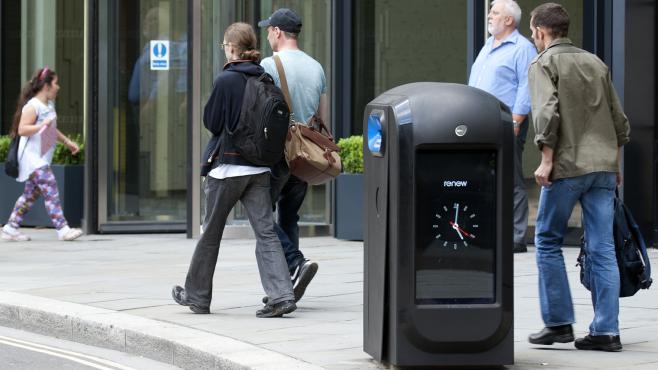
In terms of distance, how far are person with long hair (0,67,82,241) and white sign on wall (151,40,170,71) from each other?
1.37 meters

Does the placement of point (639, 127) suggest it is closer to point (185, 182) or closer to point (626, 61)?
point (626, 61)

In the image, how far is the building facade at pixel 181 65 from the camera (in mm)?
13258

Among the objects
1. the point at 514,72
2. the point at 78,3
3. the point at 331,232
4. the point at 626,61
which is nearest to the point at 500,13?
the point at 514,72

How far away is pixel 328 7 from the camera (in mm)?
14039

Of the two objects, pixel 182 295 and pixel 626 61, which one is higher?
pixel 626 61

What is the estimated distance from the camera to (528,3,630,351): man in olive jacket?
6723 mm

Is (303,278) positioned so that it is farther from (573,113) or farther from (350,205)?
(350,205)

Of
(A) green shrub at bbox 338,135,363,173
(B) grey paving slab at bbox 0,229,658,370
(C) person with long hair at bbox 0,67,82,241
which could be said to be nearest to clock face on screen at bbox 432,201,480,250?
(B) grey paving slab at bbox 0,229,658,370

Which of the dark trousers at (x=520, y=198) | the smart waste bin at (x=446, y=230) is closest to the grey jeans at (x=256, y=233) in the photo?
the smart waste bin at (x=446, y=230)

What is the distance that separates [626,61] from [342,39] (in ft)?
10.3

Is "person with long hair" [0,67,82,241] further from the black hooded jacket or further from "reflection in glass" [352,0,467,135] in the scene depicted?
the black hooded jacket

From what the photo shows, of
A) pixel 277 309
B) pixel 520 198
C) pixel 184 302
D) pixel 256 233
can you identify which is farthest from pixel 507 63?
pixel 184 302

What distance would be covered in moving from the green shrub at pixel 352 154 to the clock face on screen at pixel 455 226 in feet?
22.6

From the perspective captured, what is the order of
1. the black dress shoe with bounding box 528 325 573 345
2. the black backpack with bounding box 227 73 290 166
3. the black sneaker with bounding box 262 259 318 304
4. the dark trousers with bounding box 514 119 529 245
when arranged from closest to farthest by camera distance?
the black dress shoe with bounding box 528 325 573 345 → the black backpack with bounding box 227 73 290 166 → the black sneaker with bounding box 262 259 318 304 → the dark trousers with bounding box 514 119 529 245
